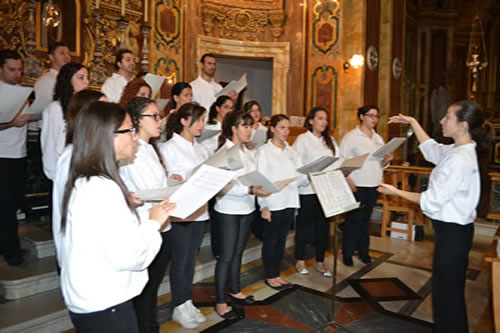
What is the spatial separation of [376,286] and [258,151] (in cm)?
161

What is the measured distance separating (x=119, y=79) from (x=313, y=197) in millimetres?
2101

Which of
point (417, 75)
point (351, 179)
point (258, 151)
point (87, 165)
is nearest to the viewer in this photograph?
point (87, 165)

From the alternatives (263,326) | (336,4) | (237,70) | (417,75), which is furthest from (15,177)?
(417,75)

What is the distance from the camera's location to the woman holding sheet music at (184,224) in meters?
2.66

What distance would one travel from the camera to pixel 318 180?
259cm

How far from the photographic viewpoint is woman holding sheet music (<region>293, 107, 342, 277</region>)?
3.92 metres

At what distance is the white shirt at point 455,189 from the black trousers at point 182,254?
1.41 meters

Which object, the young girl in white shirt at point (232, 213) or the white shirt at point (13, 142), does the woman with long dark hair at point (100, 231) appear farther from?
the white shirt at point (13, 142)

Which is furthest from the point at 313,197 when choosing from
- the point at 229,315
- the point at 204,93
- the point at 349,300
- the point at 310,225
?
the point at 204,93

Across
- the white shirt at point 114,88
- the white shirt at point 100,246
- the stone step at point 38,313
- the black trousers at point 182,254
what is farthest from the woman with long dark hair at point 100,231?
the white shirt at point 114,88

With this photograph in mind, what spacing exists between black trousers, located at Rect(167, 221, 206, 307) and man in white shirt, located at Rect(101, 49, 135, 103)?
5.40ft

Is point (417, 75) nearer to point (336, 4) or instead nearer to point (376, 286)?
point (336, 4)

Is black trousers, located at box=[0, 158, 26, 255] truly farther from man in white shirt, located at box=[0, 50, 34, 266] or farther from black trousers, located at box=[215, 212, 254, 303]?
black trousers, located at box=[215, 212, 254, 303]

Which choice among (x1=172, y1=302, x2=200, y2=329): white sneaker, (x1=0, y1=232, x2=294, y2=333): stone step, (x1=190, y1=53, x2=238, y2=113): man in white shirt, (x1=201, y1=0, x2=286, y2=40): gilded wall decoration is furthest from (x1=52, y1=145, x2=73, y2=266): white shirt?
(x1=201, y1=0, x2=286, y2=40): gilded wall decoration
